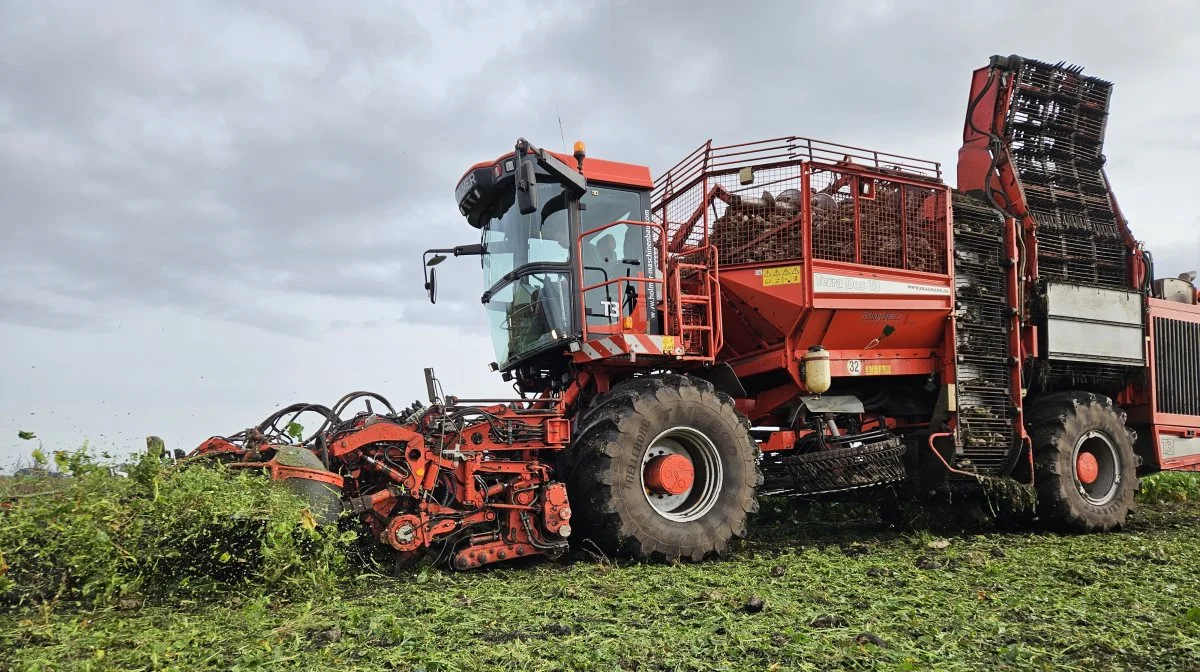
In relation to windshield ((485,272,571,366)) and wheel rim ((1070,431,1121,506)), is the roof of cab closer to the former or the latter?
windshield ((485,272,571,366))

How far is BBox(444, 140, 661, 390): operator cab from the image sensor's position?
264 inches

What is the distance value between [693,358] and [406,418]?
2.32m

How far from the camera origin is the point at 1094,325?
898cm

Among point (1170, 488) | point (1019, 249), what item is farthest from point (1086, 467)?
point (1170, 488)

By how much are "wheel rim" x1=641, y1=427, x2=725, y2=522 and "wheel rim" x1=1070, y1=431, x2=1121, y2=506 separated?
4.46m

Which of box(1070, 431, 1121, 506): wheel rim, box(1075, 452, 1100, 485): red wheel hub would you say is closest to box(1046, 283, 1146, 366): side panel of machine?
box(1070, 431, 1121, 506): wheel rim

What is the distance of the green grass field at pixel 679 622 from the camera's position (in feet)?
12.3

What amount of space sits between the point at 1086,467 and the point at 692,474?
4.85 m

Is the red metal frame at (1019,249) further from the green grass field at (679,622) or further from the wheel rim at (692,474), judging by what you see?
the wheel rim at (692,474)

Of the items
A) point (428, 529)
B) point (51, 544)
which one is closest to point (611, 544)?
point (428, 529)

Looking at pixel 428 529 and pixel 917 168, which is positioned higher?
pixel 917 168

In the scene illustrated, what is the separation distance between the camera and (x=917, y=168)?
8180 millimetres

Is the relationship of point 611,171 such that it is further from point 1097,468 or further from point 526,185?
point 1097,468

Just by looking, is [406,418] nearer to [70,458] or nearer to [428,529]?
[428,529]
